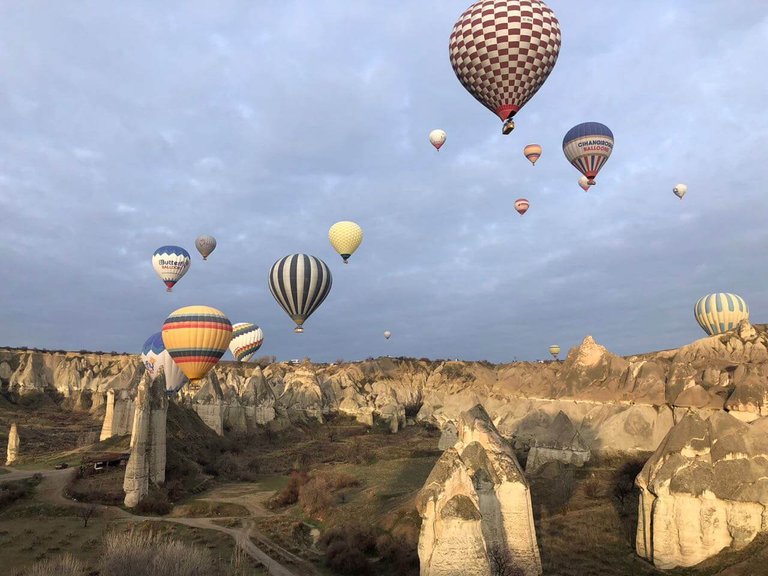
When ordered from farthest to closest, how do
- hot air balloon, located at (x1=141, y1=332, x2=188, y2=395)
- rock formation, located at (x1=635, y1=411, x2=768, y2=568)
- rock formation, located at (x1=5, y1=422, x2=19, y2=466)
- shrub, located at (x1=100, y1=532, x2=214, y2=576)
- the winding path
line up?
hot air balloon, located at (x1=141, y1=332, x2=188, y2=395) → rock formation, located at (x1=5, y1=422, x2=19, y2=466) → the winding path → rock formation, located at (x1=635, y1=411, x2=768, y2=568) → shrub, located at (x1=100, y1=532, x2=214, y2=576)

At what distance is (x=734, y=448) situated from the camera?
22.0 m

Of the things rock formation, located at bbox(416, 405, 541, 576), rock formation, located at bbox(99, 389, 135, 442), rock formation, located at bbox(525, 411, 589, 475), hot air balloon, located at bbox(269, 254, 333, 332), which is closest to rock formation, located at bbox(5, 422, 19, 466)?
rock formation, located at bbox(99, 389, 135, 442)

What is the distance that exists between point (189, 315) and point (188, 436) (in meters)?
18.0

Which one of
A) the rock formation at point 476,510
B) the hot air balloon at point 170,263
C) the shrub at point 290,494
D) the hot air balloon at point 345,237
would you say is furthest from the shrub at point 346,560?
the hot air balloon at point 170,263

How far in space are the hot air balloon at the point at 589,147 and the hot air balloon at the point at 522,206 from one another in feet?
43.3

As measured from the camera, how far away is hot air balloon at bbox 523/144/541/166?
191 feet

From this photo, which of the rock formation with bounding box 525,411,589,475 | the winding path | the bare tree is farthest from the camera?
the rock formation with bounding box 525,411,589,475

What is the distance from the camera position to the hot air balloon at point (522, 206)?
65.5 metres

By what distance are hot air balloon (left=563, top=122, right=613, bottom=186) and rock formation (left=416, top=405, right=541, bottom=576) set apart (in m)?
36.1

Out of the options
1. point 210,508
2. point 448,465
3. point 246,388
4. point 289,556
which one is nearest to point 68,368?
point 246,388

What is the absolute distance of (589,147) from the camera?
50500mm

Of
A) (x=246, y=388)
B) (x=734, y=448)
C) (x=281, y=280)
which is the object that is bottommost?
(x=734, y=448)

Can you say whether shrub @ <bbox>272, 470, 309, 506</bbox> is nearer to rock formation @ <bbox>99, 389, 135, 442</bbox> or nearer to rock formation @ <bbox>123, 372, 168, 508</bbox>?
rock formation @ <bbox>123, 372, 168, 508</bbox>

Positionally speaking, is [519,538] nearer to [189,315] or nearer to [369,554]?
[369,554]
